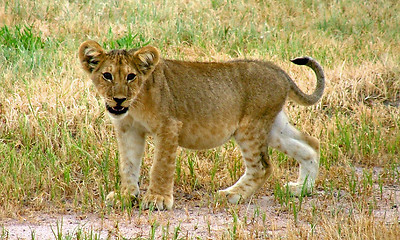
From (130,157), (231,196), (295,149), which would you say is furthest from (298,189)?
(130,157)

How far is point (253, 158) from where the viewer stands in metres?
6.01

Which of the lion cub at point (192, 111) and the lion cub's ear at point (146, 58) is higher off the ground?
the lion cub's ear at point (146, 58)

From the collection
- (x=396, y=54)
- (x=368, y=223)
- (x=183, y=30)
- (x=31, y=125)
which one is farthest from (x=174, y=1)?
(x=368, y=223)

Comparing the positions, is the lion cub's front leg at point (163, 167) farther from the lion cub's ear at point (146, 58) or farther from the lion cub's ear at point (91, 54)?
the lion cub's ear at point (91, 54)

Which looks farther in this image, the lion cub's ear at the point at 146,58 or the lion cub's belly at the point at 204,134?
the lion cub's belly at the point at 204,134

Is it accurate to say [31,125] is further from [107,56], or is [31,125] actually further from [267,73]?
[267,73]

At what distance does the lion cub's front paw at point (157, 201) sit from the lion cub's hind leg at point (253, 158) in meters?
0.60

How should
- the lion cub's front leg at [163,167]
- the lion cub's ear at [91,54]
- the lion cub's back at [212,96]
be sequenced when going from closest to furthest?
1. the lion cub's ear at [91,54]
2. the lion cub's front leg at [163,167]
3. the lion cub's back at [212,96]

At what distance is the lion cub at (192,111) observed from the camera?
5438 millimetres

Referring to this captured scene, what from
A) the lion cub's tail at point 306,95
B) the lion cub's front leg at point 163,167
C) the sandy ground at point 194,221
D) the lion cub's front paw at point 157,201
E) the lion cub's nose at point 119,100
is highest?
the lion cub's tail at point 306,95

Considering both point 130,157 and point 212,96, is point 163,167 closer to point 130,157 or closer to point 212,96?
point 130,157

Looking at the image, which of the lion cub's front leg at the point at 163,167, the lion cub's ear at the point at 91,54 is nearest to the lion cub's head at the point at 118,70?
the lion cub's ear at the point at 91,54

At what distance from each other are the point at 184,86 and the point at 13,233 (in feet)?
6.07

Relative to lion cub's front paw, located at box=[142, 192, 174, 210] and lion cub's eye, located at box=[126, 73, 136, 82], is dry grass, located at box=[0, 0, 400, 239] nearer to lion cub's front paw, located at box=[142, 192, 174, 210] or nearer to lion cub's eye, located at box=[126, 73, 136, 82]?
lion cub's front paw, located at box=[142, 192, 174, 210]
